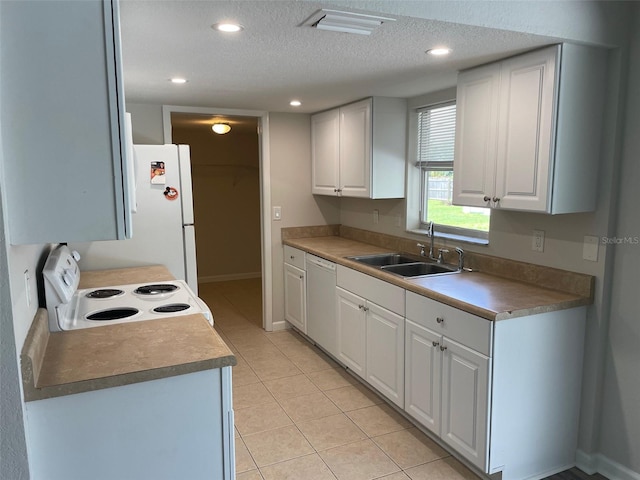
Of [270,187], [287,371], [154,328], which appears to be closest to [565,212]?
[154,328]

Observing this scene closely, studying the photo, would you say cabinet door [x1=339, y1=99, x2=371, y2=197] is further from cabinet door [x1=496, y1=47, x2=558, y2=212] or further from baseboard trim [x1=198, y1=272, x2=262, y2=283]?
baseboard trim [x1=198, y1=272, x2=262, y2=283]

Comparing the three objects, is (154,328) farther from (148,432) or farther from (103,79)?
(103,79)

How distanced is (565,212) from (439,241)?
1.20 m

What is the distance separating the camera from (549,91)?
2232mm

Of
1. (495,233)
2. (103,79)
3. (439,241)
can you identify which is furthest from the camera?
(439,241)

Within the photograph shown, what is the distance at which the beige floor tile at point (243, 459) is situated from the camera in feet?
8.19

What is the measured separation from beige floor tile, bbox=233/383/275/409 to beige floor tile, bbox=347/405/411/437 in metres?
0.61

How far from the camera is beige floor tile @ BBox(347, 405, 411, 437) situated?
9.44ft

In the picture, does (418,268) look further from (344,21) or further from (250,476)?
(344,21)

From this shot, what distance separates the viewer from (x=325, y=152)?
439 centimetres

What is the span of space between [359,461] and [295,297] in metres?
2.06

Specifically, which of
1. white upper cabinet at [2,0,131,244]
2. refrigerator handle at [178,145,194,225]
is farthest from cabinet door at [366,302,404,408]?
white upper cabinet at [2,0,131,244]

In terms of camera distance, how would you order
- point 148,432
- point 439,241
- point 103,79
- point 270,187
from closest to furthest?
point 103,79
point 148,432
point 439,241
point 270,187

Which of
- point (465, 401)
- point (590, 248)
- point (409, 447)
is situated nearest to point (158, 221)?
point (409, 447)
